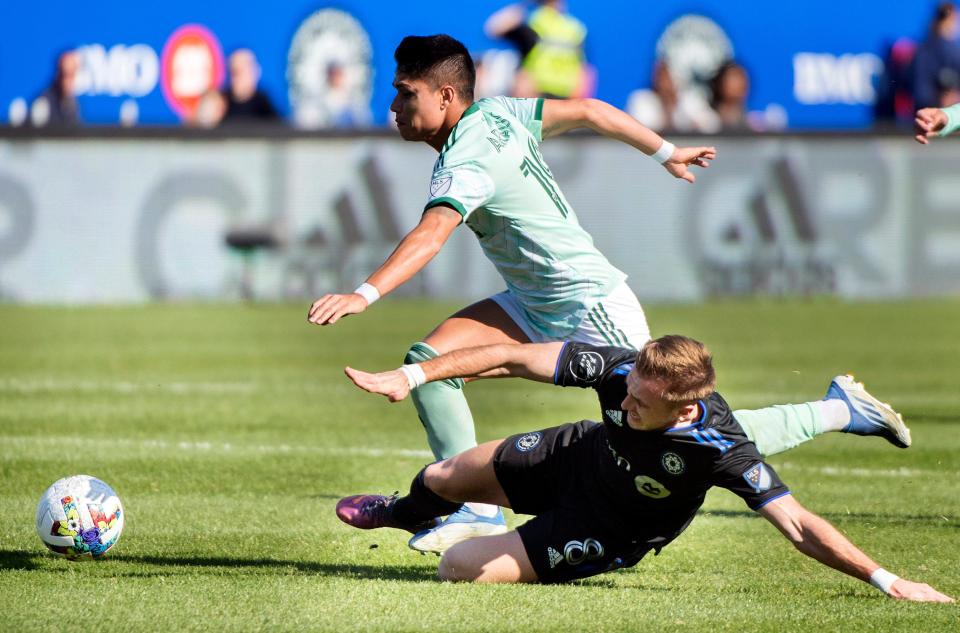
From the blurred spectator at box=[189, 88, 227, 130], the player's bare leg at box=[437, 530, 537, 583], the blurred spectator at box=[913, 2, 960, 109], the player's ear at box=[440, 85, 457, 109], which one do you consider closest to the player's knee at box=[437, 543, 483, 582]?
the player's bare leg at box=[437, 530, 537, 583]

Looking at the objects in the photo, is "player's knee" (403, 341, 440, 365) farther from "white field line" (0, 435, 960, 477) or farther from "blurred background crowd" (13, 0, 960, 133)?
"blurred background crowd" (13, 0, 960, 133)

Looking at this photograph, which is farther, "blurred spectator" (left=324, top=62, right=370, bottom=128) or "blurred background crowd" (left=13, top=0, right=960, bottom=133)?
"blurred background crowd" (left=13, top=0, right=960, bottom=133)

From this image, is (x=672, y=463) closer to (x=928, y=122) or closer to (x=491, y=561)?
(x=491, y=561)

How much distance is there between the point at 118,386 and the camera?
13.8 metres

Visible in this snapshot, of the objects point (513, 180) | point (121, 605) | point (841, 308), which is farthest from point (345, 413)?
point (841, 308)

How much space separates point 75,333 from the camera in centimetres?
1800

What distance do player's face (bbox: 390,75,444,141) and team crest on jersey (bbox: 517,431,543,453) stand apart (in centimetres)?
142

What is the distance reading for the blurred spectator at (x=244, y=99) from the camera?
851 inches

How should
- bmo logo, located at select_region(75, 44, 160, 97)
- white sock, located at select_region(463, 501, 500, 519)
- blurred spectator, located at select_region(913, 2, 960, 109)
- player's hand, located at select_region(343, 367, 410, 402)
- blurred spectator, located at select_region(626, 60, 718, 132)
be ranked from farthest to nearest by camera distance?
bmo logo, located at select_region(75, 44, 160, 97) → blurred spectator, located at select_region(626, 60, 718, 132) → blurred spectator, located at select_region(913, 2, 960, 109) → white sock, located at select_region(463, 501, 500, 519) → player's hand, located at select_region(343, 367, 410, 402)

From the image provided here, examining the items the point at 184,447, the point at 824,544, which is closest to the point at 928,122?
the point at 824,544

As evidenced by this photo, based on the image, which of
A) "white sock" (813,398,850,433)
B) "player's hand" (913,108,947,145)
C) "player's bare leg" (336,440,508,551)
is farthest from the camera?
"player's hand" (913,108,947,145)

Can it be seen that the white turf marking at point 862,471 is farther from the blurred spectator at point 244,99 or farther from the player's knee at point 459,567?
the blurred spectator at point 244,99

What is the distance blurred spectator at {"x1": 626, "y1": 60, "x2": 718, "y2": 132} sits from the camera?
22000 mm

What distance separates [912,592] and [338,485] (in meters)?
3.80
